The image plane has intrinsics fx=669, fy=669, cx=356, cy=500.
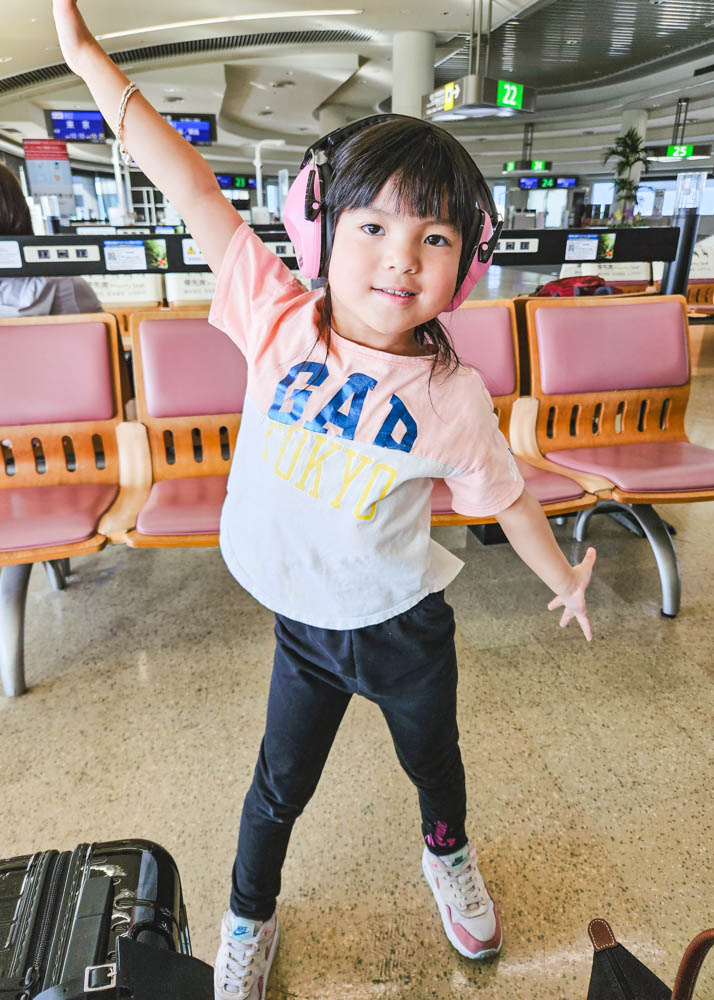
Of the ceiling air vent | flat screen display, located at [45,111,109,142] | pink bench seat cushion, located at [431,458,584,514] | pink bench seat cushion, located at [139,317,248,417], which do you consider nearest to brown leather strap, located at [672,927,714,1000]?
pink bench seat cushion, located at [431,458,584,514]

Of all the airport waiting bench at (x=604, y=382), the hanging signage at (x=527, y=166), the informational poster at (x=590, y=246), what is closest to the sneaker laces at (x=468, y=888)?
the airport waiting bench at (x=604, y=382)

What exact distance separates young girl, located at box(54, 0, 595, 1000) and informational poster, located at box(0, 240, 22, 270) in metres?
1.82

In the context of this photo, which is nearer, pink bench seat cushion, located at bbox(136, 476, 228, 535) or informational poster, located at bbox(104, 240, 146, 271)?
pink bench seat cushion, located at bbox(136, 476, 228, 535)

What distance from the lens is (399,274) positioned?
776 millimetres

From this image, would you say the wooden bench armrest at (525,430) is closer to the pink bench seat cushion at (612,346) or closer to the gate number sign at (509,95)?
the pink bench seat cushion at (612,346)

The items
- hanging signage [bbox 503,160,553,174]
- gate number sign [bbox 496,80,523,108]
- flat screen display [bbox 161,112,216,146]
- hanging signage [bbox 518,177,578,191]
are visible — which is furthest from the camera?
hanging signage [bbox 518,177,578,191]

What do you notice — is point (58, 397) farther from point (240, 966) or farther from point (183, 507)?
point (240, 966)

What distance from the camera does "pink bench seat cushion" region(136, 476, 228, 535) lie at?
1.94m

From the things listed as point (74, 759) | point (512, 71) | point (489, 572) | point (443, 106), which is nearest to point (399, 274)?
point (74, 759)

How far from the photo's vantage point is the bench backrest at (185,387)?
7.68 feet

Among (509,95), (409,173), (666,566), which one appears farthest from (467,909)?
(509,95)

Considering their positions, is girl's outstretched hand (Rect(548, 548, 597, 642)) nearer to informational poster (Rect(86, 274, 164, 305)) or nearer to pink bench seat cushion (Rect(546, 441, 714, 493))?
pink bench seat cushion (Rect(546, 441, 714, 493))

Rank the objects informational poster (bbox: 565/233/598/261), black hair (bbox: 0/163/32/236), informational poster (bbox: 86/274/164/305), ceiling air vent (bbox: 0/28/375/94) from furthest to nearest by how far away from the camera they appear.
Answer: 1. ceiling air vent (bbox: 0/28/375/94)
2. informational poster (bbox: 86/274/164/305)
3. informational poster (bbox: 565/233/598/261)
4. black hair (bbox: 0/163/32/236)

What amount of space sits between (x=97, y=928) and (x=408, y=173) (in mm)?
892
